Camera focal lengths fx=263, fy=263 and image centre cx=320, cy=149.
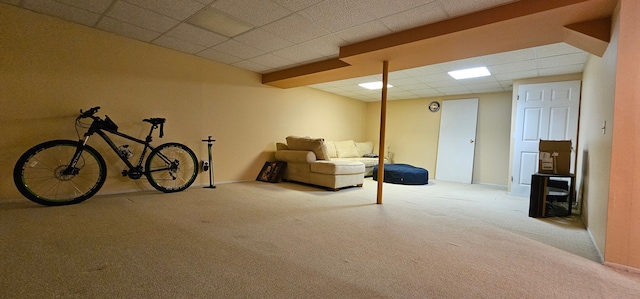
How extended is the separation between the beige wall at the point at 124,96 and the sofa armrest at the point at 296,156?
444 millimetres

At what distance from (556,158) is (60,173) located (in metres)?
6.06

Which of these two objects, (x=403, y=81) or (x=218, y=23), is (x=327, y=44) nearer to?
(x=218, y=23)

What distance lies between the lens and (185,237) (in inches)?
84.5

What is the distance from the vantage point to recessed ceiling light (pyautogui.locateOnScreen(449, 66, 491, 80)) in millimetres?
4586

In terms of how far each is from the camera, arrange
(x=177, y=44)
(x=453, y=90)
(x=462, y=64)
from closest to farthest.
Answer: (x=177, y=44) < (x=462, y=64) < (x=453, y=90)

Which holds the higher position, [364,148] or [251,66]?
[251,66]

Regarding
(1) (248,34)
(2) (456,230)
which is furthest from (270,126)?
(2) (456,230)

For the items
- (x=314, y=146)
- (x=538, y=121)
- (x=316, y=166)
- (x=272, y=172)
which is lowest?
(x=272, y=172)

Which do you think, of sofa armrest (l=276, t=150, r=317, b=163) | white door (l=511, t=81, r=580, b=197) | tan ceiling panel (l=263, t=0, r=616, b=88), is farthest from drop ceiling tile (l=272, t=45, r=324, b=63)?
white door (l=511, t=81, r=580, b=197)

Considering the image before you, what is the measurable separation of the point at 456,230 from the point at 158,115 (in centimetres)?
432

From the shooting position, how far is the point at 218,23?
3129 millimetres

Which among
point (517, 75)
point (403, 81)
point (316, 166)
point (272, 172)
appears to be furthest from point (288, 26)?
point (517, 75)

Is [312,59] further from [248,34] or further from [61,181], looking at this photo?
[61,181]

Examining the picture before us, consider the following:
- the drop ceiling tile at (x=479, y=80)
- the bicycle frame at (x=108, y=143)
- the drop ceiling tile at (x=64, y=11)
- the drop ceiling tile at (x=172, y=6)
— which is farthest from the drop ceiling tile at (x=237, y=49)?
the drop ceiling tile at (x=479, y=80)
